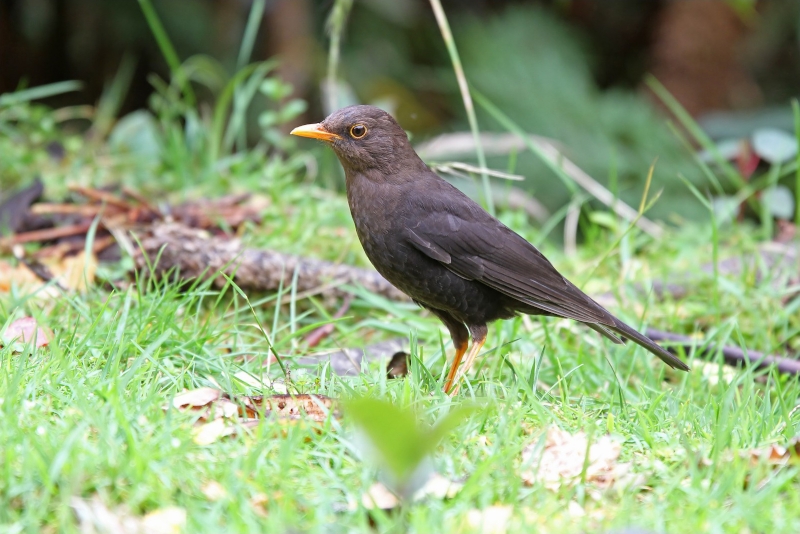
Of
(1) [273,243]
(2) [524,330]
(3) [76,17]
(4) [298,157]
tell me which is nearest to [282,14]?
(3) [76,17]

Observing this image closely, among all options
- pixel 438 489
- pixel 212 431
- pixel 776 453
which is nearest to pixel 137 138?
pixel 212 431

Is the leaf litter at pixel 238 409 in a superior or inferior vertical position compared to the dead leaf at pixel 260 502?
inferior

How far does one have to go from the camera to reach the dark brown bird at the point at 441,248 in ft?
12.0

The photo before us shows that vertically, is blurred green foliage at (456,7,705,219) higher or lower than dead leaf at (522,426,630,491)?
higher

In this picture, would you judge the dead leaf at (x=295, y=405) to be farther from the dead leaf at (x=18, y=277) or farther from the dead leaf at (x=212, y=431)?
the dead leaf at (x=18, y=277)

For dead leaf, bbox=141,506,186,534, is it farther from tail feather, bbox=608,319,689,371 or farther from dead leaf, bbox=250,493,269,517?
tail feather, bbox=608,319,689,371

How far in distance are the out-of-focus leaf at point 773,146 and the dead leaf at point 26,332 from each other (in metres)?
4.29

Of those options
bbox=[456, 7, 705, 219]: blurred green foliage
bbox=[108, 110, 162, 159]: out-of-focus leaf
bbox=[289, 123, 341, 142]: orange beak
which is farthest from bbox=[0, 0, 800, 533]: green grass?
bbox=[456, 7, 705, 219]: blurred green foliage

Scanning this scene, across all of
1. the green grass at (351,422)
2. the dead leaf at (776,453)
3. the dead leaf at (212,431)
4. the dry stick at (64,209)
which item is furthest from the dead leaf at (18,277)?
the dead leaf at (776,453)

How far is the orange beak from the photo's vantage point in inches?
157

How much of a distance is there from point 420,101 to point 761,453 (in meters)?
7.33

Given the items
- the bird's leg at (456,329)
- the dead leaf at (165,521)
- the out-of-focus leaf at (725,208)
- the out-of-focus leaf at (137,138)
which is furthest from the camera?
the out-of-focus leaf at (137,138)

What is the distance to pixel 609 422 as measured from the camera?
2889 millimetres

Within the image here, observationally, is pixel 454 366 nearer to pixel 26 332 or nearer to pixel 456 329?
pixel 456 329
